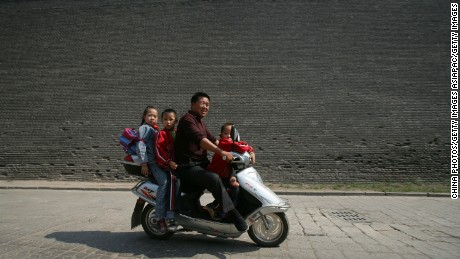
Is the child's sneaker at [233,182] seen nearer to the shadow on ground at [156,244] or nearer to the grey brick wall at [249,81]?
the shadow on ground at [156,244]

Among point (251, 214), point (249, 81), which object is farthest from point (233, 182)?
point (249, 81)

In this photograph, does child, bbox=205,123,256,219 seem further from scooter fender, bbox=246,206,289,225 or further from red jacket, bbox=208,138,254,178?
scooter fender, bbox=246,206,289,225

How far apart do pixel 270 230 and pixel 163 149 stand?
1660 millimetres

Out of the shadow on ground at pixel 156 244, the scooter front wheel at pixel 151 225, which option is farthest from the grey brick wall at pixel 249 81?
the scooter front wheel at pixel 151 225

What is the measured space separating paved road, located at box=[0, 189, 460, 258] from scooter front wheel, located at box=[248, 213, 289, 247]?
0.33 feet

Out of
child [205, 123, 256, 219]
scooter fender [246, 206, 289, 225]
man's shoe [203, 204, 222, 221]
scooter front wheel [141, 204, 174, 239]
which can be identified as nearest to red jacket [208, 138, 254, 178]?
child [205, 123, 256, 219]

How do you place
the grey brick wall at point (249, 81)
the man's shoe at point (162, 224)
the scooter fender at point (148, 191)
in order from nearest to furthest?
the man's shoe at point (162, 224) < the scooter fender at point (148, 191) < the grey brick wall at point (249, 81)

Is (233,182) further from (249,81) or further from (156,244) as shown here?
(249,81)

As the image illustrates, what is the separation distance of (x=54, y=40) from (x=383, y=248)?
17.7m

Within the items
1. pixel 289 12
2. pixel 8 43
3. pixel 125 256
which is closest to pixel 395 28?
pixel 289 12

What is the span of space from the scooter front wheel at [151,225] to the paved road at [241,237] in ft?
0.27

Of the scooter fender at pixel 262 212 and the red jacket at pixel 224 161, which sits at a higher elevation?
the red jacket at pixel 224 161

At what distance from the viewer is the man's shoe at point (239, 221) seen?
384cm

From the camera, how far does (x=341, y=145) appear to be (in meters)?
12.8
